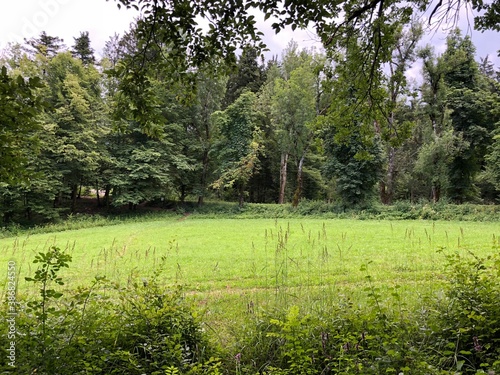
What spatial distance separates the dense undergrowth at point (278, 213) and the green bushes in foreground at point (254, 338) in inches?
701

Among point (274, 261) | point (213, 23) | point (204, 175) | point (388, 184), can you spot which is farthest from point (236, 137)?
point (213, 23)

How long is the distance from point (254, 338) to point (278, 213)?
68.6 feet

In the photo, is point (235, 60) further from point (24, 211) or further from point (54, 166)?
point (24, 211)

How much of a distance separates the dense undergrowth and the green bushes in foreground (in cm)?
1780

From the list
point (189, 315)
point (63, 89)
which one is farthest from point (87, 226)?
point (189, 315)

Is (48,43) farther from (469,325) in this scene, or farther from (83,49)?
(469,325)

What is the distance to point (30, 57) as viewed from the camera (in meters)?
24.8

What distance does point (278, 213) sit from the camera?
931 inches

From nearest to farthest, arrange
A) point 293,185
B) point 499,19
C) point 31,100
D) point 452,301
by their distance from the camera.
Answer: point 31,100 → point 452,301 → point 499,19 → point 293,185

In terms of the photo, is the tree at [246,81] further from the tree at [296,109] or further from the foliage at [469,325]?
the foliage at [469,325]

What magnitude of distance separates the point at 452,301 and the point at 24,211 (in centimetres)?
2669

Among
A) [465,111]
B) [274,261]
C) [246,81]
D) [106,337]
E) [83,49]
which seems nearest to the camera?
[106,337]

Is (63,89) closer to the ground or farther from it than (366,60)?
farther from it

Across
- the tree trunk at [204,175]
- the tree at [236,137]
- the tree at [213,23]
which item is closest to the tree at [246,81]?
the tree at [236,137]
